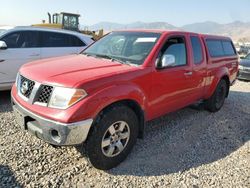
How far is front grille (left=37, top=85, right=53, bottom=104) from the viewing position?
3.14 meters

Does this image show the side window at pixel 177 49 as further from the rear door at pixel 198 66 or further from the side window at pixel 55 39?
the side window at pixel 55 39

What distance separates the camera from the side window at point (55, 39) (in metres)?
6.69

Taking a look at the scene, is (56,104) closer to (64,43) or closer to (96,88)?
(96,88)

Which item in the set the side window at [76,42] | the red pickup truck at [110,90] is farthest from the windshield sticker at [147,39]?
the side window at [76,42]

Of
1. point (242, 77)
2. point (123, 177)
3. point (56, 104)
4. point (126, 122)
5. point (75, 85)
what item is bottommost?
point (242, 77)

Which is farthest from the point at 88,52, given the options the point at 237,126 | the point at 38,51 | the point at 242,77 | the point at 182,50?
the point at 242,77

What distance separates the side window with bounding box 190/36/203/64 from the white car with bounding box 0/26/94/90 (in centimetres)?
332

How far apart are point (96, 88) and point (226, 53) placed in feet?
15.0

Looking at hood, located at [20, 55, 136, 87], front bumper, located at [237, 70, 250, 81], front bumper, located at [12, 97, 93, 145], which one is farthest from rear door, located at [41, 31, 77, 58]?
front bumper, located at [237, 70, 250, 81]

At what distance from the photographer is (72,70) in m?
3.48

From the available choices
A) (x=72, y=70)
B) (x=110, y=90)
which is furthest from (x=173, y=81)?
(x=72, y=70)

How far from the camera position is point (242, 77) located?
36.9 ft

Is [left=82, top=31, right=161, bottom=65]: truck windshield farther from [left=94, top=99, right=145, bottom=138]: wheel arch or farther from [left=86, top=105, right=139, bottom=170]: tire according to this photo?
[left=86, top=105, right=139, bottom=170]: tire

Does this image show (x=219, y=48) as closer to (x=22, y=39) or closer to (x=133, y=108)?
(x=133, y=108)
